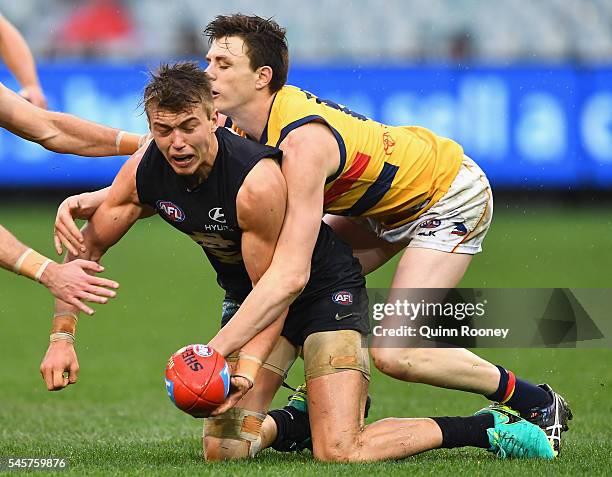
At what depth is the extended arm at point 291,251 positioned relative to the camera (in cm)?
551

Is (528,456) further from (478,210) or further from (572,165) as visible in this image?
(572,165)

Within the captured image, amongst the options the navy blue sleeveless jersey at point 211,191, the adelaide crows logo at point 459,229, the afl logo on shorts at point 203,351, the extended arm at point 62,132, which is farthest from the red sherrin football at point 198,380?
the adelaide crows logo at point 459,229

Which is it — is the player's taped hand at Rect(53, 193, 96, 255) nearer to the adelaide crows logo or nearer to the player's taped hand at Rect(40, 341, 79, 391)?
the player's taped hand at Rect(40, 341, 79, 391)

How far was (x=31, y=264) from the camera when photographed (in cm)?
538

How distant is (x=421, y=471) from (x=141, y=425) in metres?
2.23

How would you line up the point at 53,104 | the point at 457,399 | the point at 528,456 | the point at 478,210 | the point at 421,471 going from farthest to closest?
the point at 53,104 → the point at 457,399 → the point at 478,210 → the point at 528,456 → the point at 421,471

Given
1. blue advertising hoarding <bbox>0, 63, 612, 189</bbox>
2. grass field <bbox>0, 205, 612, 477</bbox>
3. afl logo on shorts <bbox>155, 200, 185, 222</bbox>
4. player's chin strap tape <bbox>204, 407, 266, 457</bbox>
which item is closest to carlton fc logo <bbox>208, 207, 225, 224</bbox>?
afl logo on shorts <bbox>155, 200, 185, 222</bbox>

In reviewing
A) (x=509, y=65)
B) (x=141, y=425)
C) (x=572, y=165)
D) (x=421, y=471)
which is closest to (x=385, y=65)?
(x=509, y=65)

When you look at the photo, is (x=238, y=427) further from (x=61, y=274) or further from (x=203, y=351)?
(x=61, y=274)

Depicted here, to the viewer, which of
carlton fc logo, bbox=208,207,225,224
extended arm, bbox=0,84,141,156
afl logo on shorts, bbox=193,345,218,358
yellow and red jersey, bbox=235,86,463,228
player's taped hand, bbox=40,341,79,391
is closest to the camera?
→ afl logo on shorts, bbox=193,345,218,358

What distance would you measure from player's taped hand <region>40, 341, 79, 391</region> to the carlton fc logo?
936 mm

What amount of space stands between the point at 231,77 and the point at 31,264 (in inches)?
59.9

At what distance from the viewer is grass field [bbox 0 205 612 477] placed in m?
5.73

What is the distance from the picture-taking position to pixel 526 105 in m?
17.2
